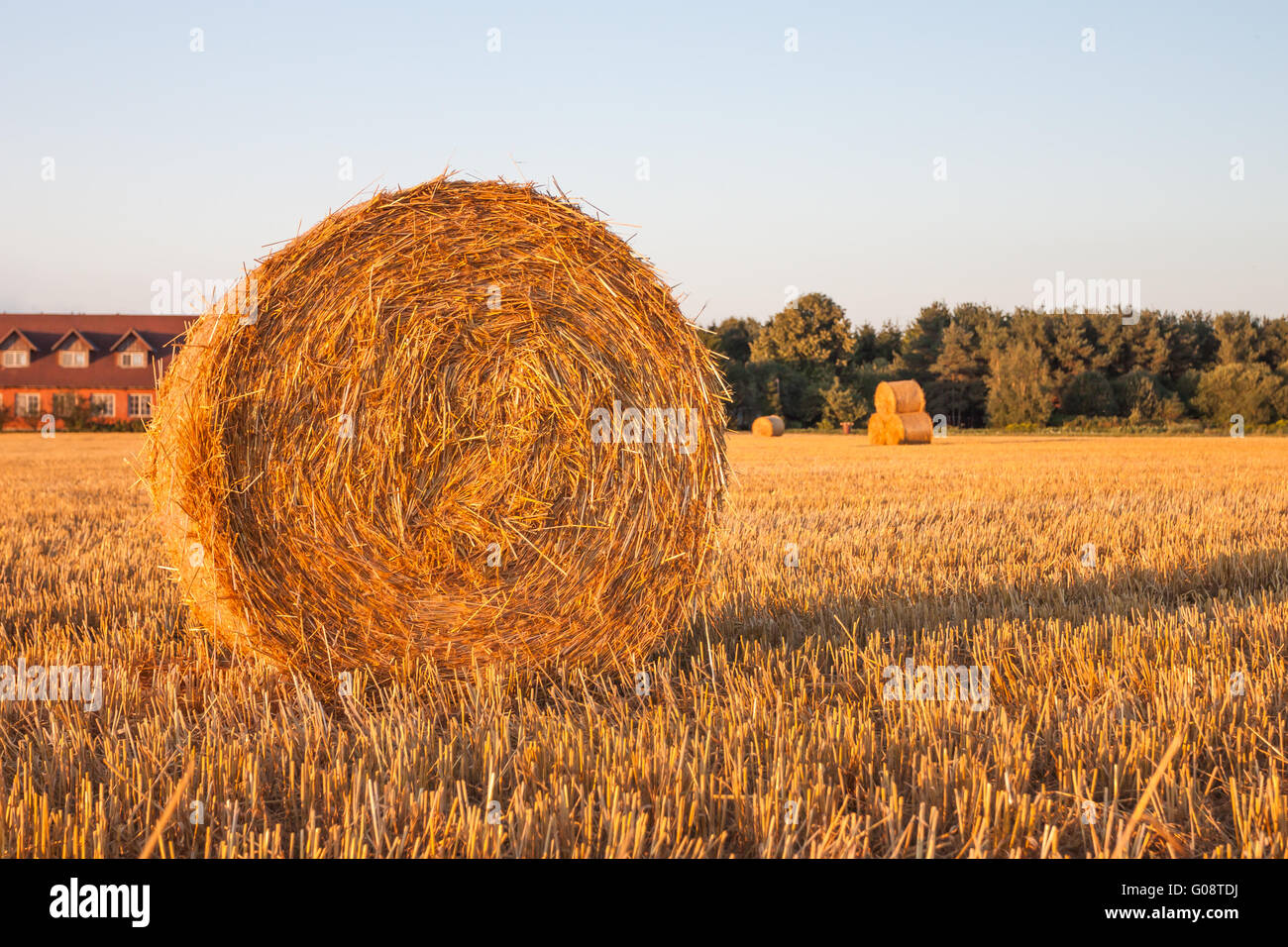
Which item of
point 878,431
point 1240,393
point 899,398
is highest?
point 1240,393

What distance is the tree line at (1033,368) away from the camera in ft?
141

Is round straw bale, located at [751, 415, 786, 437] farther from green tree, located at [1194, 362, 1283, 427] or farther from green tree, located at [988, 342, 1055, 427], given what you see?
green tree, located at [1194, 362, 1283, 427]

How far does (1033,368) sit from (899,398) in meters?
19.6

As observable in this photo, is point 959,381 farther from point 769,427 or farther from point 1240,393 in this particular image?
point 769,427

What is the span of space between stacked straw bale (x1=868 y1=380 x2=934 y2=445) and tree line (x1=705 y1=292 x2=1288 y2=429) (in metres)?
13.4

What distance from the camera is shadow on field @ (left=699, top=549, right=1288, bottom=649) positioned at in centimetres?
493

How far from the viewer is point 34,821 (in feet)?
8.25

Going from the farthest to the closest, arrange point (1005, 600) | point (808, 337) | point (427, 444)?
point (808, 337) < point (1005, 600) < point (427, 444)

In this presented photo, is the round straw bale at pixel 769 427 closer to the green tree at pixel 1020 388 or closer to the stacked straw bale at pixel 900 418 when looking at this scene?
the stacked straw bale at pixel 900 418

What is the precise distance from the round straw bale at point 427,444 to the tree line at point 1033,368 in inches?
1517

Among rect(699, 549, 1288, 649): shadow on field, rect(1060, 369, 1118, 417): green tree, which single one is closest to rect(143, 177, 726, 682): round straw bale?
rect(699, 549, 1288, 649): shadow on field

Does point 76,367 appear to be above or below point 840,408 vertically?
above

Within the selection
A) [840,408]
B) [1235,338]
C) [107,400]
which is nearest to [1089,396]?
[1235,338]

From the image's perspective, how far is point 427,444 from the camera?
164 inches
